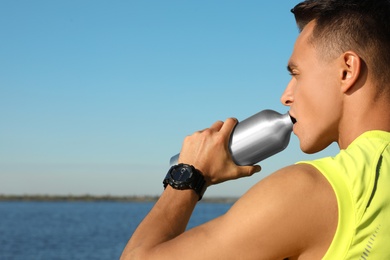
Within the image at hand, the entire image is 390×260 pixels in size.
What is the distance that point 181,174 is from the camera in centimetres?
221

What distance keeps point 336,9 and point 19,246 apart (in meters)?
42.5

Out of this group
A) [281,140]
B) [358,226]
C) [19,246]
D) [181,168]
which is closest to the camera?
[358,226]

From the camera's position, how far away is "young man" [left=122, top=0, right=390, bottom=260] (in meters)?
1.77

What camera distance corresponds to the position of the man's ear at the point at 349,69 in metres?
1.94

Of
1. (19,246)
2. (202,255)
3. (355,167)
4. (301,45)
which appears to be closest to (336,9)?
(301,45)

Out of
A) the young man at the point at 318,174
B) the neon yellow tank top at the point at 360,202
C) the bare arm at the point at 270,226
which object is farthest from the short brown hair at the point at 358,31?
the bare arm at the point at 270,226

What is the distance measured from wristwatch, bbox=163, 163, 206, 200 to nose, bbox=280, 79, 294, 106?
1.09 feet

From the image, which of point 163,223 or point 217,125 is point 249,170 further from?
point 163,223

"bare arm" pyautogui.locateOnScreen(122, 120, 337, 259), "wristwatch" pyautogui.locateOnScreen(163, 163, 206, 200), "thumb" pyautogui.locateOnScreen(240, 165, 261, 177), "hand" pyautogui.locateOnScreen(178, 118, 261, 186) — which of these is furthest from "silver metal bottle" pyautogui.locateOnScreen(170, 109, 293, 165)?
"bare arm" pyautogui.locateOnScreen(122, 120, 337, 259)

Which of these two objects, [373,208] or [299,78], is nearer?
[373,208]

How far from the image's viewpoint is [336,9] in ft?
6.77

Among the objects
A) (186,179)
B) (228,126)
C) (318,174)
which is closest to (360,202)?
(318,174)

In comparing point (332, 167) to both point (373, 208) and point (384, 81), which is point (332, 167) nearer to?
point (373, 208)

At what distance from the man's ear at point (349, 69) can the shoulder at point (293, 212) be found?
0.28m
